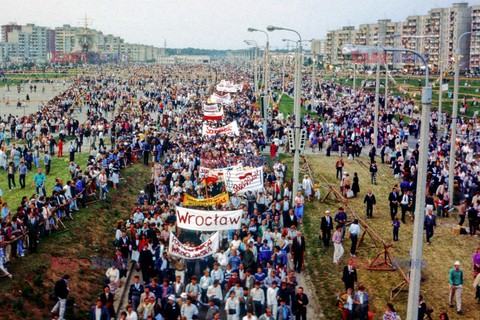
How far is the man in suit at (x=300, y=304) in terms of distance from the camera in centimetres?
1471

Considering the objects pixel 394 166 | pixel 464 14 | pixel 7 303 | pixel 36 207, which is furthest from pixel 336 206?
pixel 464 14

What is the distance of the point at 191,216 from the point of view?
17.8 m

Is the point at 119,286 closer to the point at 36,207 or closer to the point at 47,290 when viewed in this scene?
the point at 47,290

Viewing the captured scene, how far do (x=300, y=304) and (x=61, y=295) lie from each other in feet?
19.1

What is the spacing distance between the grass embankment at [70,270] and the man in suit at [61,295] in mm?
565

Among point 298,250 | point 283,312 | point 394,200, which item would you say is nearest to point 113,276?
point 283,312

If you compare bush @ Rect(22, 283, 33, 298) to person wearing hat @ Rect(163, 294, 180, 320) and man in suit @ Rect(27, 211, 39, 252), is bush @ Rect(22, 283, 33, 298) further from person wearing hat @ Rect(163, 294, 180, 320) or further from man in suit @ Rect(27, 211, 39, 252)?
person wearing hat @ Rect(163, 294, 180, 320)

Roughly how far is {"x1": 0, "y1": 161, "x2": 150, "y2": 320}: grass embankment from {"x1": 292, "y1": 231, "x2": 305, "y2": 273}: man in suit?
19.5 ft

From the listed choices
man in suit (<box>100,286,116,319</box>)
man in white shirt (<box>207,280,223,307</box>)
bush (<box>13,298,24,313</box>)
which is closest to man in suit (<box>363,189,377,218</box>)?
man in white shirt (<box>207,280,223,307</box>)

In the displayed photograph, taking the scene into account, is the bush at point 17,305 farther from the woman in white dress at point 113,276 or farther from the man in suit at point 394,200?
the man in suit at point 394,200

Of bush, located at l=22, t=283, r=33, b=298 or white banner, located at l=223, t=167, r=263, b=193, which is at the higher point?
white banner, located at l=223, t=167, r=263, b=193

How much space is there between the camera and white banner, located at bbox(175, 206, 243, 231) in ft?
58.2

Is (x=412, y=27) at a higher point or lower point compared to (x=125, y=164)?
higher

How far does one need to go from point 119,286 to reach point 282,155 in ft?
74.8
